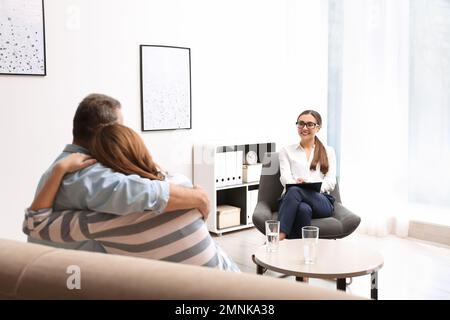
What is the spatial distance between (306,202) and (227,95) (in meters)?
1.90

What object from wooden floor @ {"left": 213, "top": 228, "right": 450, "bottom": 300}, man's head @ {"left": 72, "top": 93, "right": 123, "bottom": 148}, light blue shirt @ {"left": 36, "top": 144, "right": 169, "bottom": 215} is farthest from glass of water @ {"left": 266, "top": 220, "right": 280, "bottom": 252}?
light blue shirt @ {"left": 36, "top": 144, "right": 169, "bottom": 215}

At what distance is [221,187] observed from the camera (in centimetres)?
509

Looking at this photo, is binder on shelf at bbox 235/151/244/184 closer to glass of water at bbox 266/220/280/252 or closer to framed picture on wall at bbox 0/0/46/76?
framed picture on wall at bbox 0/0/46/76

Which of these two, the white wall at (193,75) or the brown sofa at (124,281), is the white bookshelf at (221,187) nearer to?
the white wall at (193,75)

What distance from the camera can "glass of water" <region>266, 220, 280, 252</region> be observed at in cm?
281

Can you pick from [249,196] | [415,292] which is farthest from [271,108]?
[415,292]

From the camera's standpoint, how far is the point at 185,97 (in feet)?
16.5

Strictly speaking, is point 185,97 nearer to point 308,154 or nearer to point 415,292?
point 308,154

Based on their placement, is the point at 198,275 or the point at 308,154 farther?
the point at 308,154

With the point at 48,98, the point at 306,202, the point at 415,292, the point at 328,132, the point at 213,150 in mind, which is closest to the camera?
the point at 415,292

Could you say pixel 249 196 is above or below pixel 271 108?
below

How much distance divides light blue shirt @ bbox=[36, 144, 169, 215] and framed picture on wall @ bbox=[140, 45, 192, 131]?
3.03 metres

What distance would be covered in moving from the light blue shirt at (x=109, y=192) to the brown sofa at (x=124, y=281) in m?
0.56

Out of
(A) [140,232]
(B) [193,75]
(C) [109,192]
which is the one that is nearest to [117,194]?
(C) [109,192]
